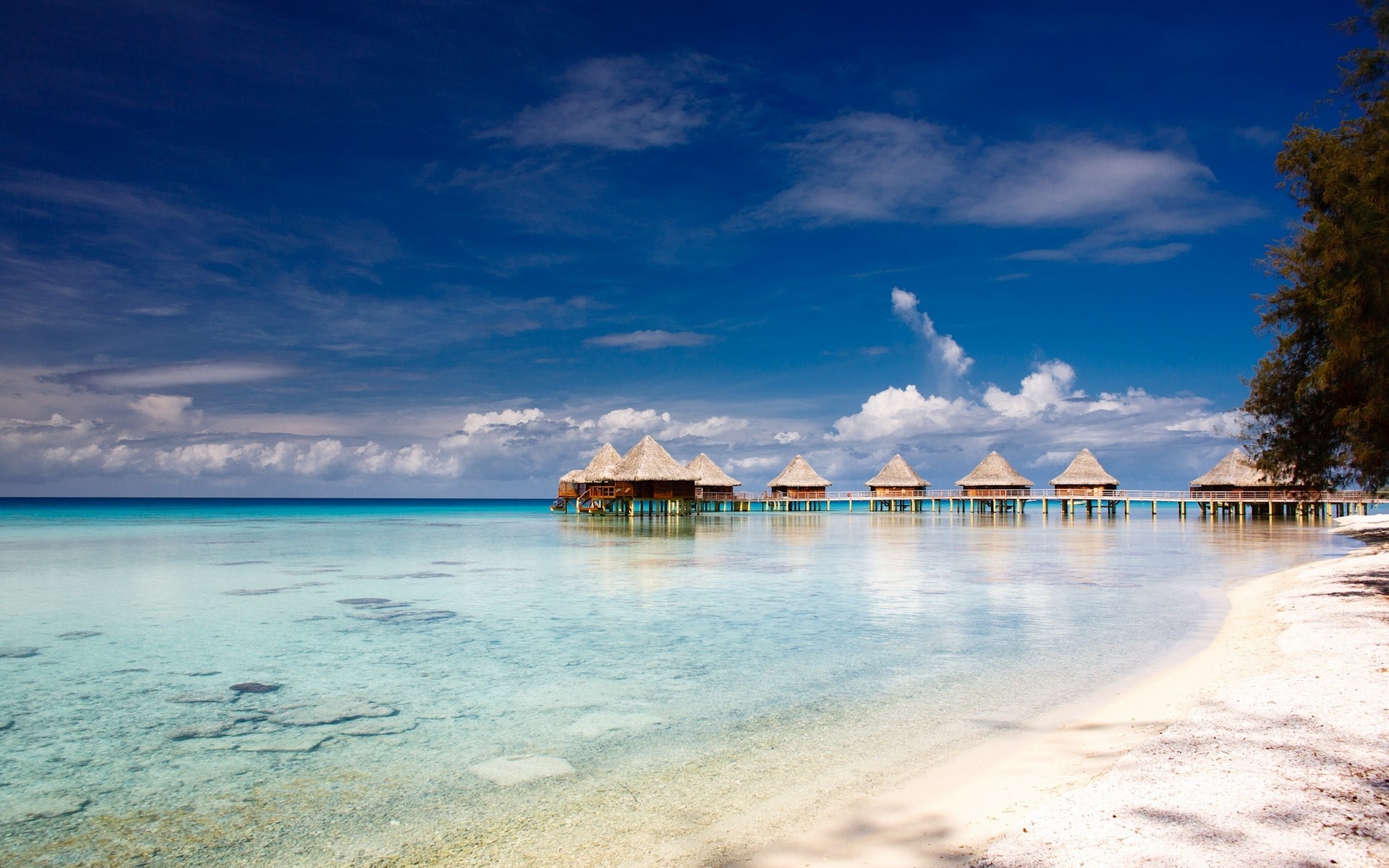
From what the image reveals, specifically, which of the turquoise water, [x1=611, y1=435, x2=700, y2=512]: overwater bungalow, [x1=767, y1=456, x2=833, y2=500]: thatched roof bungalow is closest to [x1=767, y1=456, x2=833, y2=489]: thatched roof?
[x1=767, y1=456, x2=833, y2=500]: thatched roof bungalow

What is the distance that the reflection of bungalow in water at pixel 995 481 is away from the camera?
2084 inches

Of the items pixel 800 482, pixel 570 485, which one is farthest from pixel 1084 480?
pixel 570 485

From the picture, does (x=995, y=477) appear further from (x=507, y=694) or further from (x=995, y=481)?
(x=507, y=694)

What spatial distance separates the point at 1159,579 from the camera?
1648 centimetres

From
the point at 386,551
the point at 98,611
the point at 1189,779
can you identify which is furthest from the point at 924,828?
the point at 386,551

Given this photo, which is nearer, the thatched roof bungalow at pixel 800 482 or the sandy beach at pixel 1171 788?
the sandy beach at pixel 1171 788

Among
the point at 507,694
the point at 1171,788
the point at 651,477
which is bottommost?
the point at 507,694

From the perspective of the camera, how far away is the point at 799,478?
58219 millimetres

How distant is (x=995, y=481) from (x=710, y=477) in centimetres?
1930

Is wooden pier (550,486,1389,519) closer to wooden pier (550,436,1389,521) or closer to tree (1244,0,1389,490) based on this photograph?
wooden pier (550,436,1389,521)

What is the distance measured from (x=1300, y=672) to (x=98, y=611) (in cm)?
1626

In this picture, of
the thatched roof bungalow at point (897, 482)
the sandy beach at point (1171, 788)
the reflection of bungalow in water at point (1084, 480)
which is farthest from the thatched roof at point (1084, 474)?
the sandy beach at point (1171, 788)

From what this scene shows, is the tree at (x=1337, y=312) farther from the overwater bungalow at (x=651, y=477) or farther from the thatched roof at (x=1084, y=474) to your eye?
the thatched roof at (x=1084, y=474)

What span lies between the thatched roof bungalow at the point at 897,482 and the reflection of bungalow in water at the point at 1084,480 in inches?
350
